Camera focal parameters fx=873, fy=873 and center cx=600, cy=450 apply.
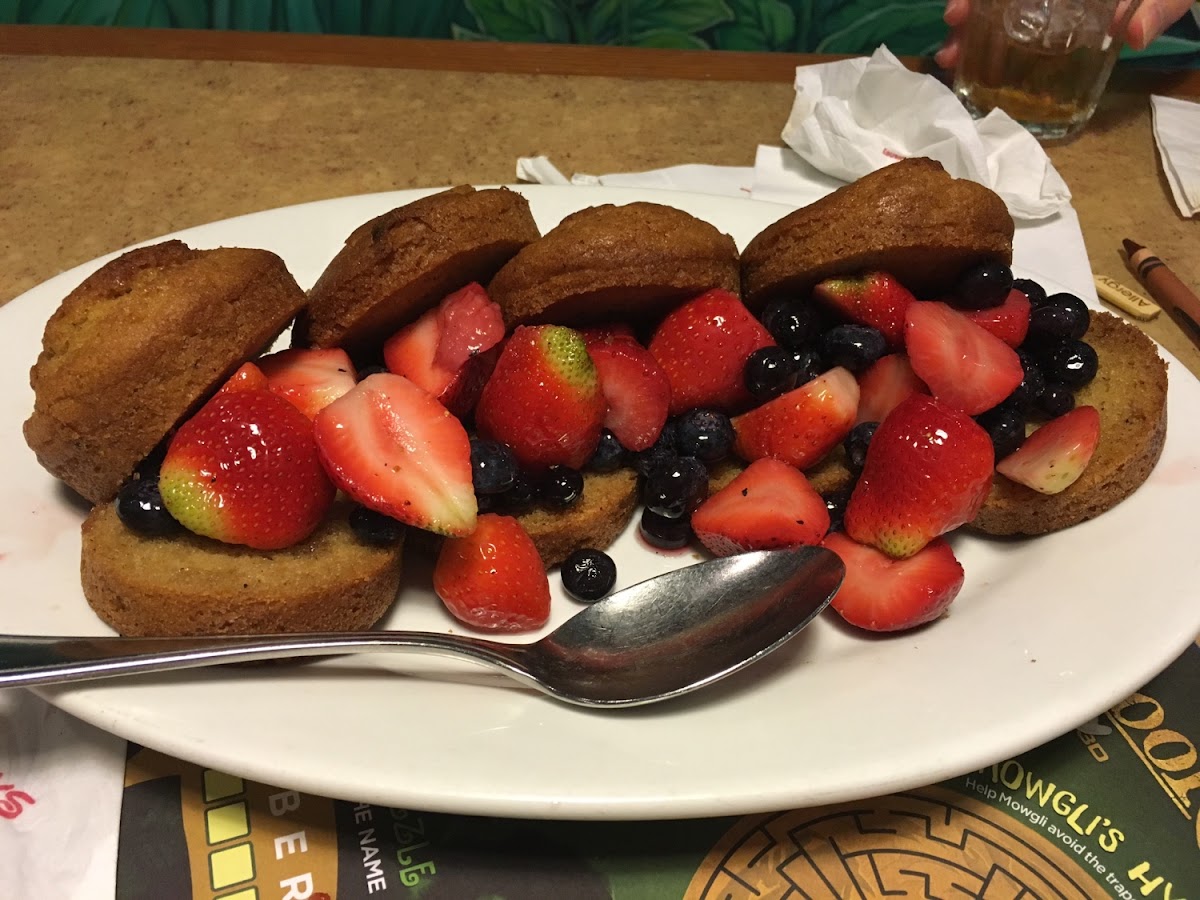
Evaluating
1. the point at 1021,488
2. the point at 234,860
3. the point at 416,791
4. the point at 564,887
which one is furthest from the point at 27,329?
the point at 1021,488

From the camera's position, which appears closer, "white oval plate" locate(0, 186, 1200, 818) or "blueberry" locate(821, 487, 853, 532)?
"white oval plate" locate(0, 186, 1200, 818)

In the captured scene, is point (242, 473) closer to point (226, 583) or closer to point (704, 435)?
point (226, 583)

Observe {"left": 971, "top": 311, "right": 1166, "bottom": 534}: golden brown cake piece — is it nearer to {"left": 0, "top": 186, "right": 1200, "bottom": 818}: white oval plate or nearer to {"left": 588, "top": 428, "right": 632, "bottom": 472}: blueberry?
{"left": 0, "top": 186, "right": 1200, "bottom": 818}: white oval plate

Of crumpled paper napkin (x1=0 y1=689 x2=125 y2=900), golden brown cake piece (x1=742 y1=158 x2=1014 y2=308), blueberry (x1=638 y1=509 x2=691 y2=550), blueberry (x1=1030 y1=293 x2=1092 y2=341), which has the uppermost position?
golden brown cake piece (x1=742 y1=158 x2=1014 y2=308)

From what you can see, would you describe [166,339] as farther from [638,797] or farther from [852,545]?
[852,545]

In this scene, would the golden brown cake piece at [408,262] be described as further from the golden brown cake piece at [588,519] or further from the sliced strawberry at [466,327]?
the golden brown cake piece at [588,519]

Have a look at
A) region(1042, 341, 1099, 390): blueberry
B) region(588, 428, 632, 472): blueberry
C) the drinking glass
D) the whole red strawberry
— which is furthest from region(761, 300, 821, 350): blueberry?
the drinking glass

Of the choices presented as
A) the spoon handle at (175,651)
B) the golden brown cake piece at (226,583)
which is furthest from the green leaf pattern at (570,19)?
the spoon handle at (175,651)

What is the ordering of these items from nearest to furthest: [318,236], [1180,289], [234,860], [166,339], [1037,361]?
[234,860]
[166,339]
[1037,361]
[318,236]
[1180,289]
